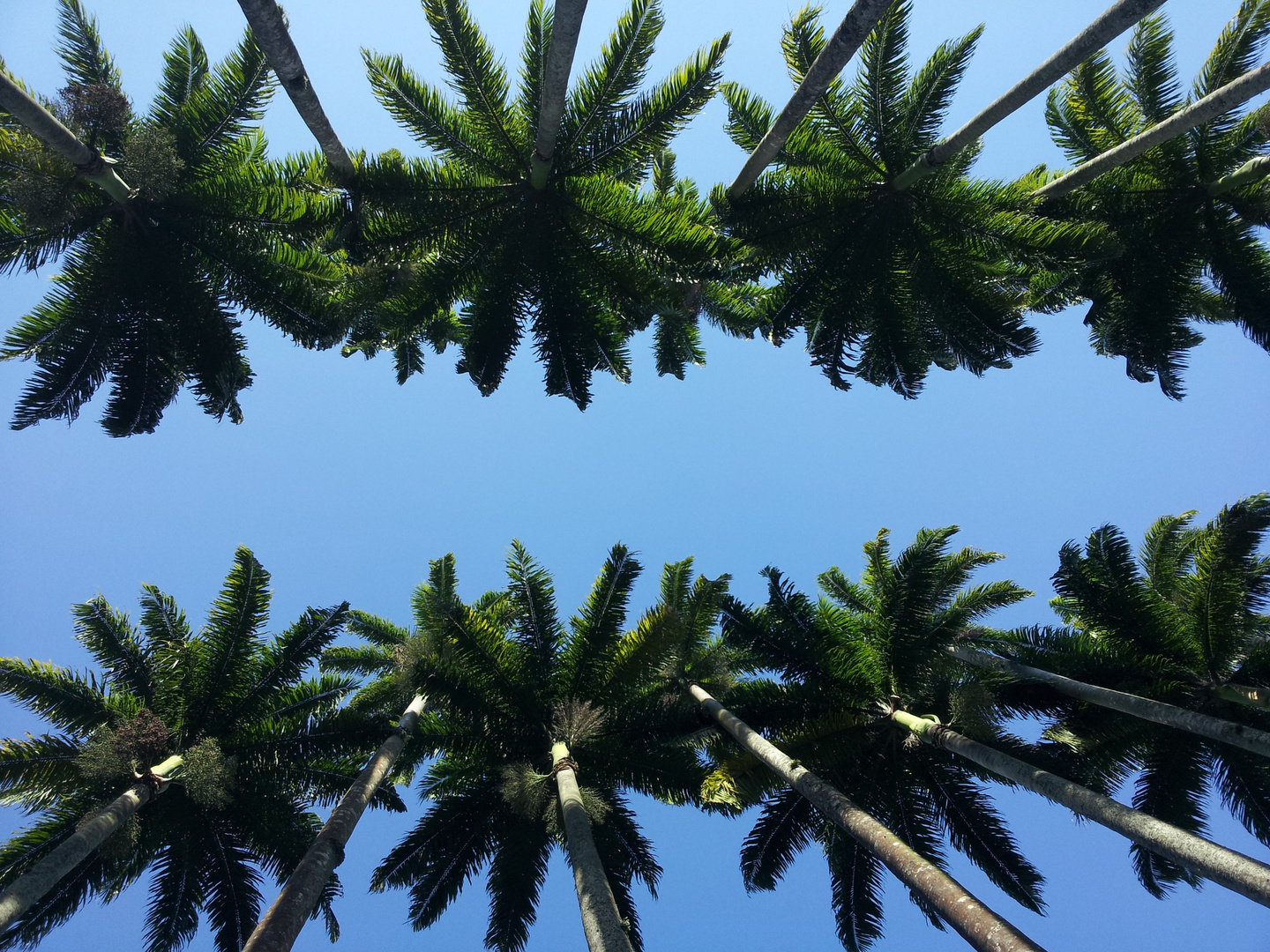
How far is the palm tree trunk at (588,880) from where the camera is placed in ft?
23.7

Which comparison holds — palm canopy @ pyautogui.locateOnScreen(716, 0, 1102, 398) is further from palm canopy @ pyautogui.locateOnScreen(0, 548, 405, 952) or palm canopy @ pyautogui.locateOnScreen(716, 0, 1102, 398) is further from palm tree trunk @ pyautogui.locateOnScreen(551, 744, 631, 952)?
palm canopy @ pyautogui.locateOnScreen(0, 548, 405, 952)

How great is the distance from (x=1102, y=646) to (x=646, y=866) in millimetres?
9292

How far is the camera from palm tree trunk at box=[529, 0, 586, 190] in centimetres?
701

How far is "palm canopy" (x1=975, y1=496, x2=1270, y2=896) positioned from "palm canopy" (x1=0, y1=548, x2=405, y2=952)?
13.0 metres

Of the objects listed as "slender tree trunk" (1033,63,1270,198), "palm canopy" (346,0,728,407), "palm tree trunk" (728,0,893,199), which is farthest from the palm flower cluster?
"palm tree trunk" (728,0,893,199)

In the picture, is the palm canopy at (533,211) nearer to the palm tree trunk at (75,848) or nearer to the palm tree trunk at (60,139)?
the palm tree trunk at (60,139)

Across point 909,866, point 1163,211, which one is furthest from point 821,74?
point 909,866

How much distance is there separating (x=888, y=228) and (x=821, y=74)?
352cm

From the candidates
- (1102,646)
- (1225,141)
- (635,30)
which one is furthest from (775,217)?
(1102,646)

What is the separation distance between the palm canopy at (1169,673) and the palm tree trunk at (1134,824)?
2.88 meters

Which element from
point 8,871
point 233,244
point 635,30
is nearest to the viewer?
point 635,30

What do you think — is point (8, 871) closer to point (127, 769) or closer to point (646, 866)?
point (127, 769)

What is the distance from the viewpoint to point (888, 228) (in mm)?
10875

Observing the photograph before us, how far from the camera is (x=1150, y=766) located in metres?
12.1
